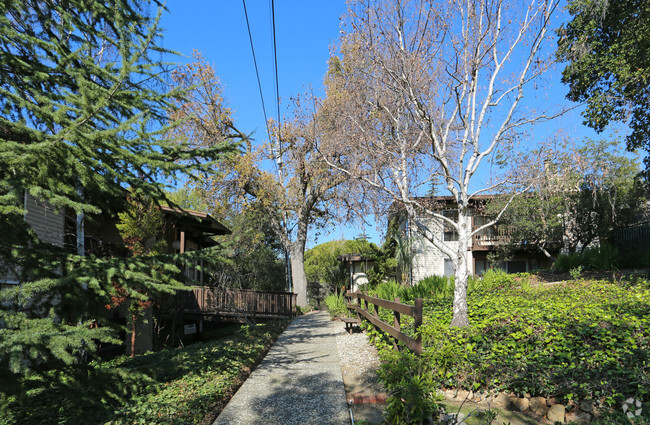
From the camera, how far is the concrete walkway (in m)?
4.79

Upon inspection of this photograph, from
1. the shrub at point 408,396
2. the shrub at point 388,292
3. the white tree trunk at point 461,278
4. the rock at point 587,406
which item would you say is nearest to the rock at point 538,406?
the rock at point 587,406

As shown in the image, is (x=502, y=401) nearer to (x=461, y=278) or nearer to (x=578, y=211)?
(x=461, y=278)

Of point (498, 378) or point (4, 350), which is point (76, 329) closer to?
point (4, 350)

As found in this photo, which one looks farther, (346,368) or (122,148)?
(346,368)

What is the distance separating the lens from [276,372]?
7.22 meters

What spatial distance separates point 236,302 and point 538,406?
12.0 metres

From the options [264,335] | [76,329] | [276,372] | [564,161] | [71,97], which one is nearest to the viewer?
[76,329]

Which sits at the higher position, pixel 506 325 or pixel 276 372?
pixel 506 325

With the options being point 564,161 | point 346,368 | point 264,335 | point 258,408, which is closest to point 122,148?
point 258,408

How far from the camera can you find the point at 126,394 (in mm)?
5023

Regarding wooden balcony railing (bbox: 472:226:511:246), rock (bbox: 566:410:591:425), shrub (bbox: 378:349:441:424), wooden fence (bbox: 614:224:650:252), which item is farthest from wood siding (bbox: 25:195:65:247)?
wooden balcony railing (bbox: 472:226:511:246)

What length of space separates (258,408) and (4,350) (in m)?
2.91

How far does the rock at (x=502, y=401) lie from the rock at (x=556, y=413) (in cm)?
47

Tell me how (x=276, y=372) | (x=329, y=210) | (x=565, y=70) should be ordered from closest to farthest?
(x=276, y=372)
(x=565, y=70)
(x=329, y=210)
